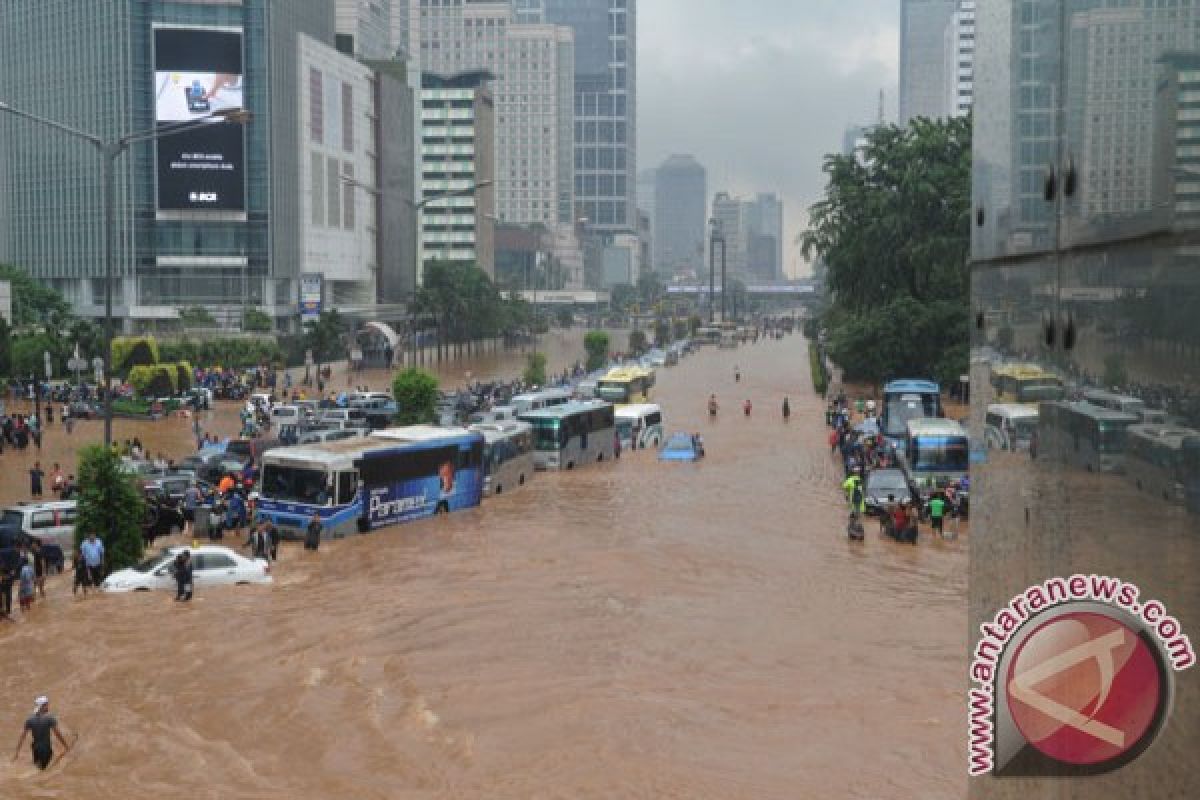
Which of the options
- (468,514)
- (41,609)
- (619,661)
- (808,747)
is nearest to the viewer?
(808,747)

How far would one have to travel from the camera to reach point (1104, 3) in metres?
2.77

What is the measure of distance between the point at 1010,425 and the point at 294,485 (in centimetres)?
2576

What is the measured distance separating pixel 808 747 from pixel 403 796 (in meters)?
4.35

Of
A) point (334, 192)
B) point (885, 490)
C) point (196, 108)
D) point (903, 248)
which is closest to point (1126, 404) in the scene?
point (885, 490)

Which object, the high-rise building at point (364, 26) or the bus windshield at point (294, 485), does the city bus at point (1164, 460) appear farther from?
the high-rise building at point (364, 26)

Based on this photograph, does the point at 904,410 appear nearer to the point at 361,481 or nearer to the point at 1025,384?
the point at 361,481

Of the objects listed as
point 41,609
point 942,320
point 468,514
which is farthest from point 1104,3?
point 942,320

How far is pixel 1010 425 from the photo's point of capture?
138 inches

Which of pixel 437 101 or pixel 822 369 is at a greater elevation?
pixel 437 101

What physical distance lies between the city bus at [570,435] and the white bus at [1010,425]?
36.8 m

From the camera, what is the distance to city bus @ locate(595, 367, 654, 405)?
195ft

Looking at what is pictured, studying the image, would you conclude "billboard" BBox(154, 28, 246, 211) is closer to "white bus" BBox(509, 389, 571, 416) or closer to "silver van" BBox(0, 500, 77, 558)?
"white bus" BBox(509, 389, 571, 416)

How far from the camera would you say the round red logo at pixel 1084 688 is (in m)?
2.64

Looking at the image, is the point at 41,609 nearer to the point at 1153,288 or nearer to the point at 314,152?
the point at 1153,288
